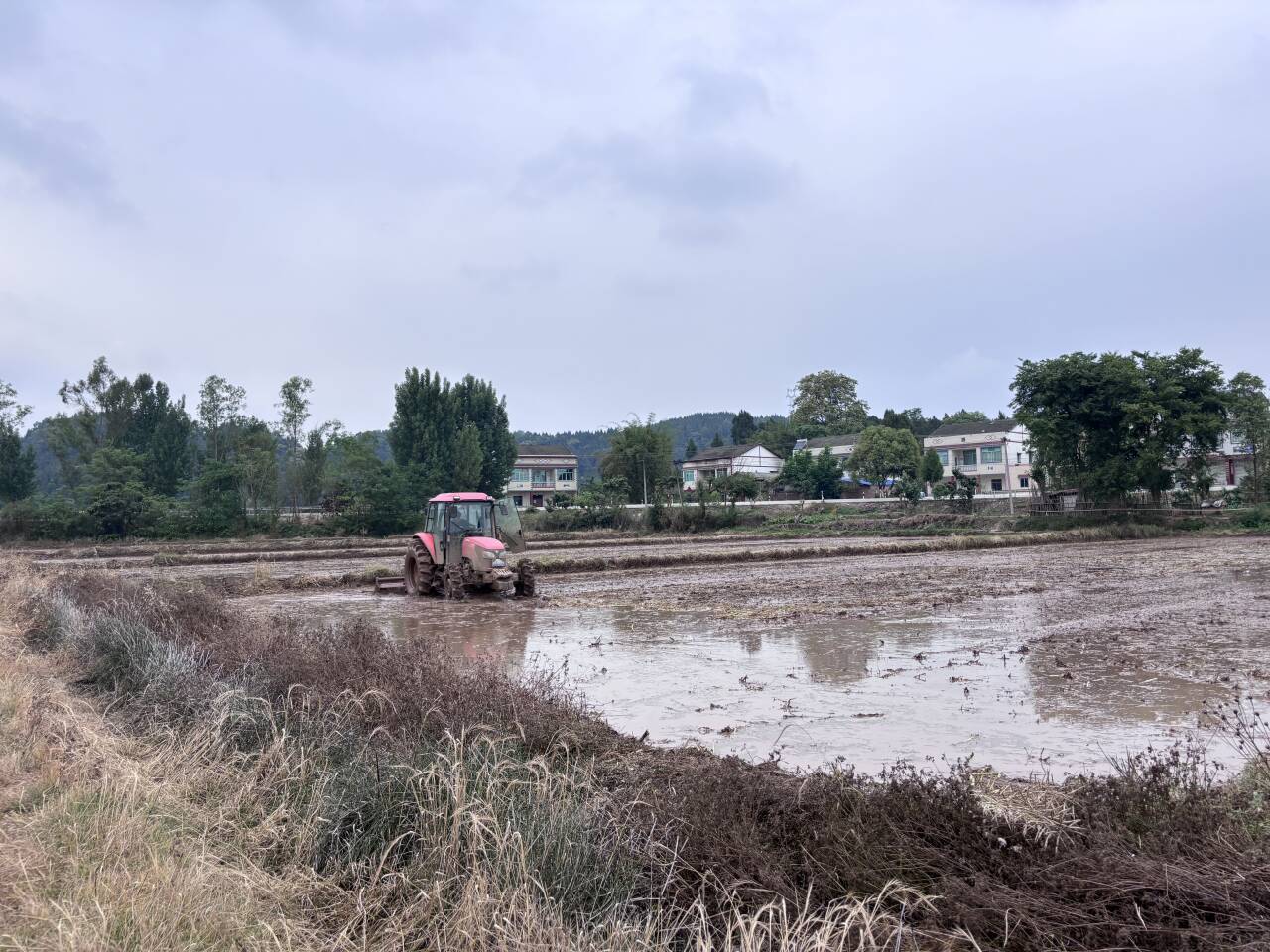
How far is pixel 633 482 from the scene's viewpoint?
228ft

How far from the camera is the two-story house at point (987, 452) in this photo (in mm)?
75562

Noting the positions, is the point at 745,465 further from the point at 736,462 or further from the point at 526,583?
the point at 526,583

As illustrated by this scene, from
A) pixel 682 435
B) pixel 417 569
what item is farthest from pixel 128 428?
pixel 682 435

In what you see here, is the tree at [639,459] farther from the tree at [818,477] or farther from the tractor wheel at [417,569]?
the tractor wheel at [417,569]

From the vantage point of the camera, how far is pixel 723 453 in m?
92.2

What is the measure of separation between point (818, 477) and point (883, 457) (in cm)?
679

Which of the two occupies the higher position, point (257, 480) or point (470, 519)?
point (257, 480)

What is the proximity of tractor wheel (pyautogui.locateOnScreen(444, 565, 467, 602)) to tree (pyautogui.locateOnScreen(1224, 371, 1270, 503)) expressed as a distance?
152ft

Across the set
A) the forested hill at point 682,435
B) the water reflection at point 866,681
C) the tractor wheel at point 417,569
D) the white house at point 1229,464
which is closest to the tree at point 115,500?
the tractor wheel at point 417,569

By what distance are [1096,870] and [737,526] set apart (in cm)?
5181

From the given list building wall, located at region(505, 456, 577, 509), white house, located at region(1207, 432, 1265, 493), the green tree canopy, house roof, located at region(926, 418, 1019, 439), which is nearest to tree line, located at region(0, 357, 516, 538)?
building wall, located at region(505, 456, 577, 509)

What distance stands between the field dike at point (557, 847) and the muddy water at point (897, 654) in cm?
135

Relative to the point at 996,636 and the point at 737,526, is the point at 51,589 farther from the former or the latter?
the point at 737,526

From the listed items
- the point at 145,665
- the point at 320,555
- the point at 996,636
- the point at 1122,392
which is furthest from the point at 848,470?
the point at 145,665
